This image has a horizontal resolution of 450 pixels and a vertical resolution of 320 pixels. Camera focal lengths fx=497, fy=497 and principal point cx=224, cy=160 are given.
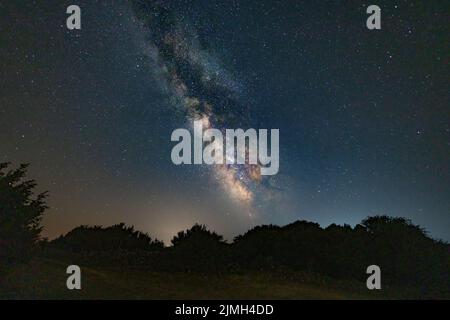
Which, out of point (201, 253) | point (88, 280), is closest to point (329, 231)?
point (201, 253)

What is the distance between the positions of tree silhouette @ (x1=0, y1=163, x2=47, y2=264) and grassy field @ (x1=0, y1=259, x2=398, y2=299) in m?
0.74

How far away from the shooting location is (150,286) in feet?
54.6

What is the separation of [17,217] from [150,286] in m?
5.19

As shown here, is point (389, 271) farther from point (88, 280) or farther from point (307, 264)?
point (88, 280)

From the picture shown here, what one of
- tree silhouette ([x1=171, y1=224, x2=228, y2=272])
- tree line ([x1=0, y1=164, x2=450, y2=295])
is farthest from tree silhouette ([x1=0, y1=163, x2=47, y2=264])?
tree silhouette ([x1=171, y1=224, x2=228, y2=272])

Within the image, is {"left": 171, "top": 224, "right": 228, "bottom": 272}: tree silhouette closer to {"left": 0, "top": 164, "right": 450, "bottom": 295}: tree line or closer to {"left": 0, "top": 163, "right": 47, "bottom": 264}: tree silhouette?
{"left": 0, "top": 164, "right": 450, "bottom": 295}: tree line

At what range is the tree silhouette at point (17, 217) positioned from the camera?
54.3 ft

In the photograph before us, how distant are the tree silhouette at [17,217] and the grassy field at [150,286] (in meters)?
0.74

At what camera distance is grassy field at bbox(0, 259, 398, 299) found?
1575 centimetres

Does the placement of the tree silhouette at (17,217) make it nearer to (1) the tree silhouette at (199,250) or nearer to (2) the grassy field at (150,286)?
(2) the grassy field at (150,286)

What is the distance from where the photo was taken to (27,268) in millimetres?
17453

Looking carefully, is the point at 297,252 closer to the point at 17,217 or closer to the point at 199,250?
the point at 199,250

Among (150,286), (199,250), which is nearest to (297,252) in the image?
(199,250)

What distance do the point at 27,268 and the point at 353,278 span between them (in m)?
12.6
